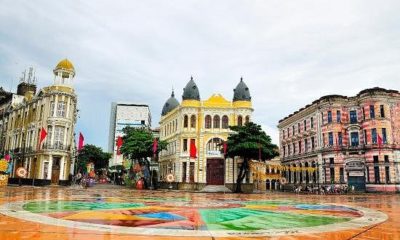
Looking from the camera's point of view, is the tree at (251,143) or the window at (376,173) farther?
the window at (376,173)

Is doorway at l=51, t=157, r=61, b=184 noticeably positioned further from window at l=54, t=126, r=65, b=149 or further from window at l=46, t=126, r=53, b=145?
window at l=46, t=126, r=53, b=145

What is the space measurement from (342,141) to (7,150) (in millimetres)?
52751

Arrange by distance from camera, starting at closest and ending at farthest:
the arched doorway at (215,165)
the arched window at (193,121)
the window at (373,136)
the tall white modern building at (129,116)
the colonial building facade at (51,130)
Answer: the colonial building facade at (51,130) < the window at (373,136) < the arched doorway at (215,165) < the arched window at (193,121) < the tall white modern building at (129,116)

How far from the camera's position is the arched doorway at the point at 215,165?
48094 mm

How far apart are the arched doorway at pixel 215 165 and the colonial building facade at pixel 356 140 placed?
9.54 metres

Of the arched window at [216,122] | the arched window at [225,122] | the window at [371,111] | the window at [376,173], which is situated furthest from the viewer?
the arched window at [216,122]

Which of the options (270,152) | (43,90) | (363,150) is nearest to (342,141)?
(363,150)

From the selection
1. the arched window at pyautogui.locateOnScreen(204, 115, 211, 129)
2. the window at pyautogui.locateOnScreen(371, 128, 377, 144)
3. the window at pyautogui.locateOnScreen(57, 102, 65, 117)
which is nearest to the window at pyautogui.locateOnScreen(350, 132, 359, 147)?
the window at pyautogui.locateOnScreen(371, 128, 377, 144)

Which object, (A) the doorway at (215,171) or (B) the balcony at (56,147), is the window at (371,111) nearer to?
(A) the doorway at (215,171)

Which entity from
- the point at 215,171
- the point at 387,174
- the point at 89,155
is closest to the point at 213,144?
the point at 215,171

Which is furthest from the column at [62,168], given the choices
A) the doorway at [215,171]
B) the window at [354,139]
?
the window at [354,139]

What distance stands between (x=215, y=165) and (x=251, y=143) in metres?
10.8

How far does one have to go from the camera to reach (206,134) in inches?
1929

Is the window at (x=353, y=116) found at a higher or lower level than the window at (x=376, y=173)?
higher
